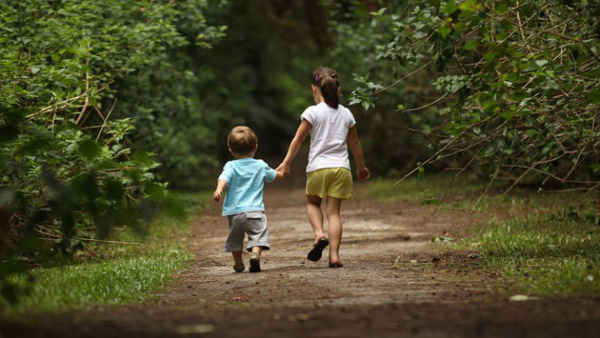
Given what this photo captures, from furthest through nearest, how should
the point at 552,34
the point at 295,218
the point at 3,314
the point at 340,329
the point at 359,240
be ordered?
the point at 295,218 → the point at 359,240 → the point at 552,34 → the point at 3,314 → the point at 340,329

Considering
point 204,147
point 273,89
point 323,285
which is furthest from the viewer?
point 273,89

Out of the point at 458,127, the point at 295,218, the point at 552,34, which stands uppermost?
the point at 552,34

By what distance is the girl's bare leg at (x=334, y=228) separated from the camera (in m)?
7.62

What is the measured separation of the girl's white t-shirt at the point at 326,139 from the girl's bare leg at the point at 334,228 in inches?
14.1

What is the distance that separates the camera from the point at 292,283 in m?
6.67

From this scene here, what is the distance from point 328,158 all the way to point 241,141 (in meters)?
0.86

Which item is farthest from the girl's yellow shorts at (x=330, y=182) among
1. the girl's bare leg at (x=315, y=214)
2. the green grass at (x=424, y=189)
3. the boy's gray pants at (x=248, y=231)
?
the green grass at (x=424, y=189)

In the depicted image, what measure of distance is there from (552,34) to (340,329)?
13.7 feet

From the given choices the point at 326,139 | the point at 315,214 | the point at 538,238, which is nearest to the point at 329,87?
the point at 326,139

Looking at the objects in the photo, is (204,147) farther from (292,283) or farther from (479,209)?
(292,283)

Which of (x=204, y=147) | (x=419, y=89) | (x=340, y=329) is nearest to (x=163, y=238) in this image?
(x=340, y=329)

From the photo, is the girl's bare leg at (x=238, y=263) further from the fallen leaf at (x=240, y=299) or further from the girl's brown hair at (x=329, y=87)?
the girl's brown hair at (x=329, y=87)

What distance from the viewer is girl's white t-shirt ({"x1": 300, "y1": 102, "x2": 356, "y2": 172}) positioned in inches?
307

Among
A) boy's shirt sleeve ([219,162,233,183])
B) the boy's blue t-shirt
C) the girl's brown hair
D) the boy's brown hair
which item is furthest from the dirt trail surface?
the girl's brown hair
